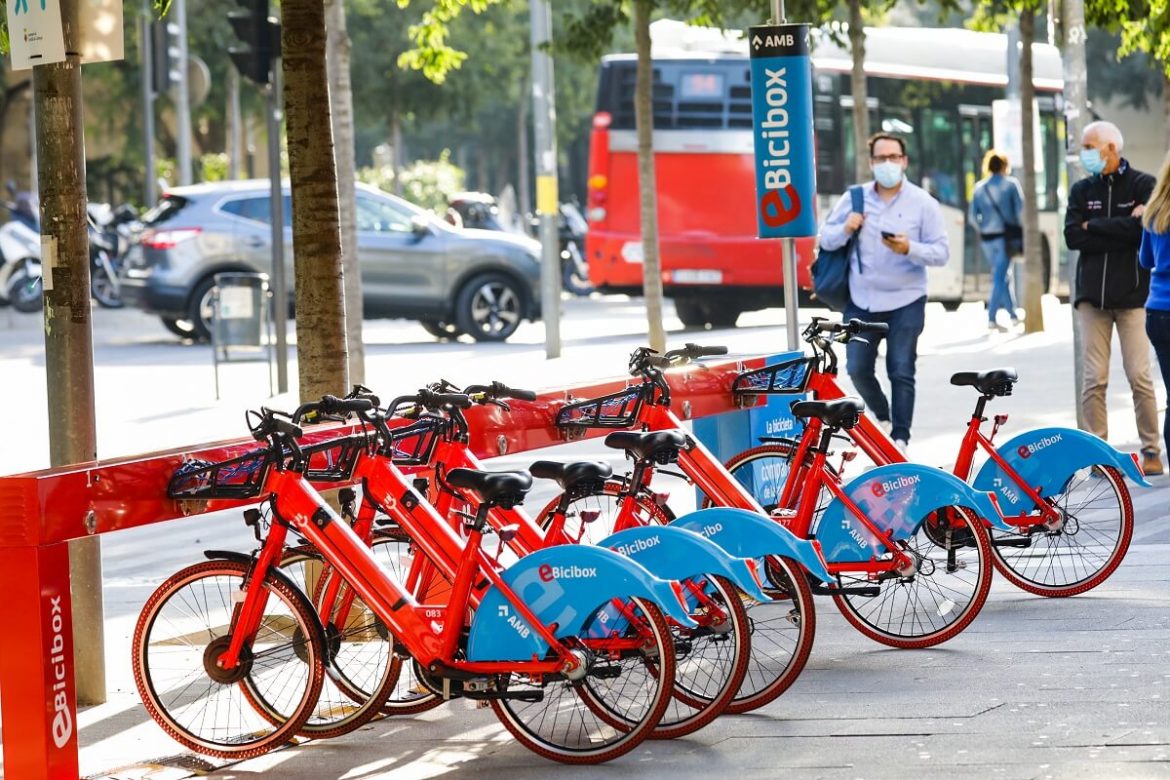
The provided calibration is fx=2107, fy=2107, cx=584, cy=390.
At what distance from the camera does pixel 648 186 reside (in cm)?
1950

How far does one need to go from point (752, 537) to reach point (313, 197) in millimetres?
2366

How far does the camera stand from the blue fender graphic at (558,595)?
551cm

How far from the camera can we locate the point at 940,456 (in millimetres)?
11930

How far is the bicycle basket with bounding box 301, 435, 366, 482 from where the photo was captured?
5.98 m

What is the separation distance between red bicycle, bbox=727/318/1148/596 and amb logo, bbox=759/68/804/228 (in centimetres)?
195

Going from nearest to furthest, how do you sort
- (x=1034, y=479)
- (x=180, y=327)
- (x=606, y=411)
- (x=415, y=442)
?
1. (x=415, y=442)
2. (x=606, y=411)
3. (x=1034, y=479)
4. (x=180, y=327)

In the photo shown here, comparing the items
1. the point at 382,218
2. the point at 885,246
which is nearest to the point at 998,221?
the point at 382,218

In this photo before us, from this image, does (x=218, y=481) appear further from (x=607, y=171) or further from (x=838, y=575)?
(x=607, y=171)

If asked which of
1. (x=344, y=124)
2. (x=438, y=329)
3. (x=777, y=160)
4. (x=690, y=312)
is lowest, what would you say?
(x=690, y=312)

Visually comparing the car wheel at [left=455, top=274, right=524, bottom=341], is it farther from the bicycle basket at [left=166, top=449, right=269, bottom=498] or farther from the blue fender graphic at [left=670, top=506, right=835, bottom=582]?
the bicycle basket at [left=166, top=449, right=269, bottom=498]

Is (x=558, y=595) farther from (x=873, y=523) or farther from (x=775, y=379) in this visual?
(x=775, y=379)

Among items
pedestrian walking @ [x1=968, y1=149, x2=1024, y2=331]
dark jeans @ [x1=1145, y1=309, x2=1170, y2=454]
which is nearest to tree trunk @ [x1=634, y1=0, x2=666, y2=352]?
pedestrian walking @ [x1=968, y1=149, x2=1024, y2=331]

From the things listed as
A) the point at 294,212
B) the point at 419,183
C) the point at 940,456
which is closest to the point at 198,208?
the point at 940,456

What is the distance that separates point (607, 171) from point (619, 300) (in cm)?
904
